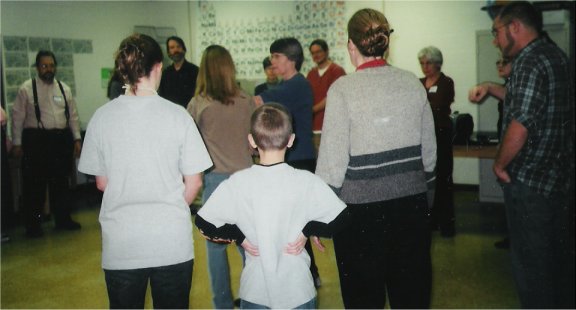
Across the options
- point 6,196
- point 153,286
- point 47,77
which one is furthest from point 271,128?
point 6,196

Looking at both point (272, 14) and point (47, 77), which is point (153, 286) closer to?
point (47, 77)

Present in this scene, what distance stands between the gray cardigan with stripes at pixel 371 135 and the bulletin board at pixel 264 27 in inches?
184

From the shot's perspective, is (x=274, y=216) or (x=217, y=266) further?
(x=217, y=266)

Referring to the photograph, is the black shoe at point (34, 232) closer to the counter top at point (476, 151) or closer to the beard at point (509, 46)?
the counter top at point (476, 151)

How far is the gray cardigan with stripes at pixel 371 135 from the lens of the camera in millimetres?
1872

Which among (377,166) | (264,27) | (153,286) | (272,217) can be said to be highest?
(264,27)

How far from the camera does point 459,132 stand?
421 cm

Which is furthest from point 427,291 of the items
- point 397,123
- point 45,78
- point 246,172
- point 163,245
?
point 45,78

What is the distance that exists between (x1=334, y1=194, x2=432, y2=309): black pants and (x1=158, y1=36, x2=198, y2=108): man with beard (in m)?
3.19

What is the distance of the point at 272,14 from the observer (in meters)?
6.83

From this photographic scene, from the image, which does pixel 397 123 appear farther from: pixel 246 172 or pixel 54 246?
pixel 54 246

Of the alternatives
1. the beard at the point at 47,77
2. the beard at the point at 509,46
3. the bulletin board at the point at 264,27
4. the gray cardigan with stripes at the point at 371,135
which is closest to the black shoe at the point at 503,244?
the beard at the point at 509,46

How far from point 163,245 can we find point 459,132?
10.0ft

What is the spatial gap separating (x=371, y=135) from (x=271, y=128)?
1.18ft
